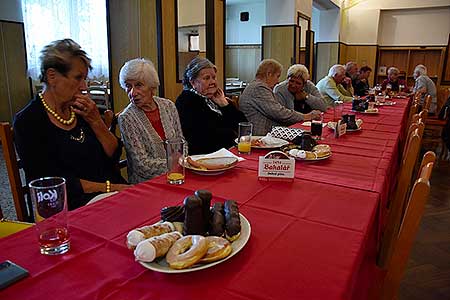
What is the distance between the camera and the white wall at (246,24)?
384 inches

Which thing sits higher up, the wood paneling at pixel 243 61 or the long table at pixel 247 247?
the wood paneling at pixel 243 61

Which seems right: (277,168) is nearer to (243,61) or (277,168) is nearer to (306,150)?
(306,150)

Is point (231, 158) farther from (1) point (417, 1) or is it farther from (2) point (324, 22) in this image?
(1) point (417, 1)

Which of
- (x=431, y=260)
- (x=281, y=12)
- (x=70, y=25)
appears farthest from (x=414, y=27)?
(x=431, y=260)

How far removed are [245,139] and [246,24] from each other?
8741mm

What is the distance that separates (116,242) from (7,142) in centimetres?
91

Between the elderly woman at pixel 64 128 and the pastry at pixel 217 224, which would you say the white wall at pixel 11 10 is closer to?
the elderly woman at pixel 64 128

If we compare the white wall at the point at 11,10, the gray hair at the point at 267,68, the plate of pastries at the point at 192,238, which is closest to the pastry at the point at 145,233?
the plate of pastries at the point at 192,238

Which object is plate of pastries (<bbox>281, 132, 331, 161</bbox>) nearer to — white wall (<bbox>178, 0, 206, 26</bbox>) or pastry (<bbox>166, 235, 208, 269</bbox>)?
pastry (<bbox>166, 235, 208, 269</bbox>)

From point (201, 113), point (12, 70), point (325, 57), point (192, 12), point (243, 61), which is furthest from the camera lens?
point (243, 61)

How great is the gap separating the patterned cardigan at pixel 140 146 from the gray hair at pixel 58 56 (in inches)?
16.7

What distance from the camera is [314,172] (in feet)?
5.13

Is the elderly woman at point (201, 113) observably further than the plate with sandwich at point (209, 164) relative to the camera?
Yes

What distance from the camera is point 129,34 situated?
3402 mm
